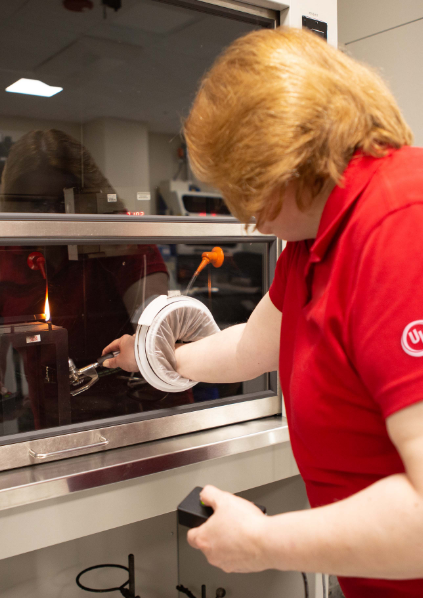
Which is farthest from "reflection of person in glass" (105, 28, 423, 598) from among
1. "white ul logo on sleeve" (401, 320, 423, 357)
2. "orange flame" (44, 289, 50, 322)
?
"orange flame" (44, 289, 50, 322)

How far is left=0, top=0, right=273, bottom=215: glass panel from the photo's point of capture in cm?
94

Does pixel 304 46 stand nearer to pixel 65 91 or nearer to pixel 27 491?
pixel 65 91

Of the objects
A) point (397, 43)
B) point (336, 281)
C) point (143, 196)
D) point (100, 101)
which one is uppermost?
point (397, 43)

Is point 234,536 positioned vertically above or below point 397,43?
below

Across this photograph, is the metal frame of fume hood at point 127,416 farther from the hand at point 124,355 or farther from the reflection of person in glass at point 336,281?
the reflection of person in glass at point 336,281

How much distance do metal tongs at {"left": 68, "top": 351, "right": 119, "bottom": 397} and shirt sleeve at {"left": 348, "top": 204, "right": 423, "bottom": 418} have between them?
74 cm

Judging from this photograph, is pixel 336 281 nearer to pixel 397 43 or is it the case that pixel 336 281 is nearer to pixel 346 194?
pixel 346 194

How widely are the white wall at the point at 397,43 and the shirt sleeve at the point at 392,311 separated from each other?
1.14 meters

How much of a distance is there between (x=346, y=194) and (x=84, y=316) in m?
0.72

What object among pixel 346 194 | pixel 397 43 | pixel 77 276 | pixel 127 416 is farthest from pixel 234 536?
pixel 397 43

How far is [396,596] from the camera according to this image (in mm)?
617

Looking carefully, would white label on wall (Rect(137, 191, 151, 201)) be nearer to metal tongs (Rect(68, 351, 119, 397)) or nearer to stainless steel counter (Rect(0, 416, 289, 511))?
metal tongs (Rect(68, 351, 119, 397))

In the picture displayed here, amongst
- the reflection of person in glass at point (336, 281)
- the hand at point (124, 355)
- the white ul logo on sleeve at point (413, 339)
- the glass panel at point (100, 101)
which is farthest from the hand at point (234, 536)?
the glass panel at point (100, 101)

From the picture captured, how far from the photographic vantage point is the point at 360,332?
1.62ft
